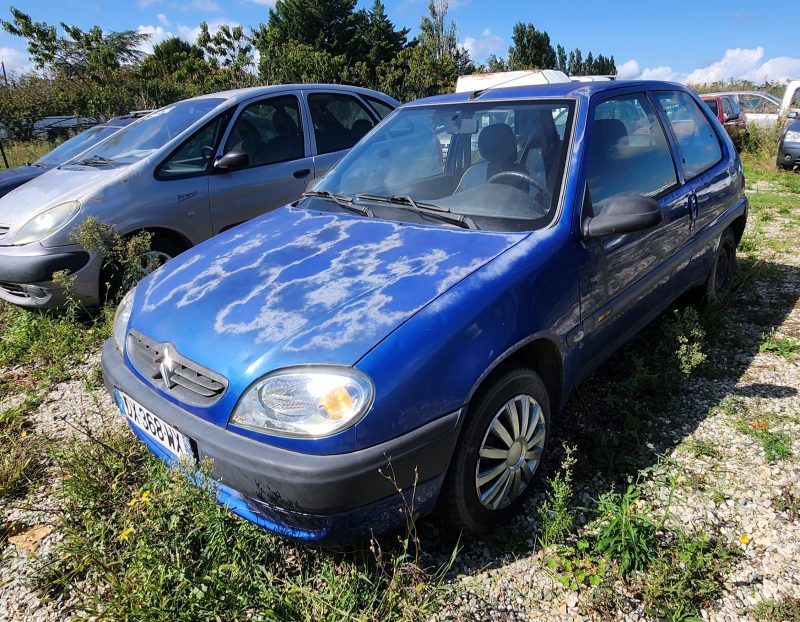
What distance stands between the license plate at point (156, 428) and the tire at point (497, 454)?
0.92m

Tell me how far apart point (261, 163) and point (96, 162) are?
4.50 feet

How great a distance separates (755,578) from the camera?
1892mm

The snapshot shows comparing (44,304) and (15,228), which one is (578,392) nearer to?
(44,304)

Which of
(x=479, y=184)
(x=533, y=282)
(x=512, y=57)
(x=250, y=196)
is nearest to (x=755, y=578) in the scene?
(x=533, y=282)

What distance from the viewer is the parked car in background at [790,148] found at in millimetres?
9438

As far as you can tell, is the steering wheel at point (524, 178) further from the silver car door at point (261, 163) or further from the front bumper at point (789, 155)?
the front bumper at point (789, 155)

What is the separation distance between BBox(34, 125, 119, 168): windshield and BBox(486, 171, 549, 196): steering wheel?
630 cm

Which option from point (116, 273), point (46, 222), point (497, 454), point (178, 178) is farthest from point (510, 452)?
point (46, 222)

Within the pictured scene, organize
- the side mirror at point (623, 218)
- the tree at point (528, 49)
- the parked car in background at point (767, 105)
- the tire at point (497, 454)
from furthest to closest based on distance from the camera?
1. the tree at point (528, 49)
2. the parked car in background at point (767, 105)
3. the side mirror at point (623, 218)
4. the tire at point (497, 454)

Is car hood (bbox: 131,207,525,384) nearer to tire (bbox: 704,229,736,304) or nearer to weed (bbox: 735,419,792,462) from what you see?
weed (bbox: 735,419,792,462)

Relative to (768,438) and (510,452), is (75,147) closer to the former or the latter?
(510,452)

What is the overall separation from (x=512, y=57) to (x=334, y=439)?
1616 inches

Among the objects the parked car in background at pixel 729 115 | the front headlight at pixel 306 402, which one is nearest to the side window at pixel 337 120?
the front headlight at pixel 306 402

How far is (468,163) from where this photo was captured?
9.45 feet
